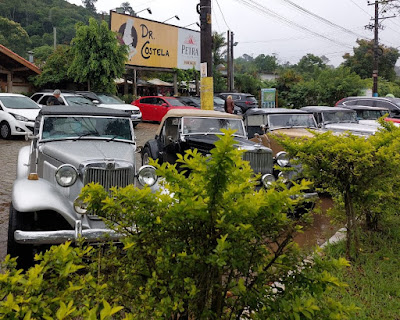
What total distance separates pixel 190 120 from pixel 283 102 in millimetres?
23341

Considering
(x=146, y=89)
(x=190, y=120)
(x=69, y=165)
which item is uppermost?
(x=146, y=89)

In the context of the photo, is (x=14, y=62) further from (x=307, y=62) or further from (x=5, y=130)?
(x=307, y=62)

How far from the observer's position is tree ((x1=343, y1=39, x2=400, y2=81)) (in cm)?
5106

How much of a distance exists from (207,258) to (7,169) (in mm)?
9297

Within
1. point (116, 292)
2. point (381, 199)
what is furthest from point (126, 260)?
point (381, 199)

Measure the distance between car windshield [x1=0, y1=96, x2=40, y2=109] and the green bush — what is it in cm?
1404

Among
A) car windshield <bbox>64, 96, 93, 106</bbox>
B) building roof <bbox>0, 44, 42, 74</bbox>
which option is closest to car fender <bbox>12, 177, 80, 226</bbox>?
car windshield <bbox>64, 96, 93, 106</bbox>

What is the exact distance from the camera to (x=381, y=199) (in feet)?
17.8

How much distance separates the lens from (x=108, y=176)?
515 centimetres

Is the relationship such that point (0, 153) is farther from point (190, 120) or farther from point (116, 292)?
point (116, 292)

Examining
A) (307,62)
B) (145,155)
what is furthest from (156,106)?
(307,62)

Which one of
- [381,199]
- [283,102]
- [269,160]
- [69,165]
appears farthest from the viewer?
[283,102]

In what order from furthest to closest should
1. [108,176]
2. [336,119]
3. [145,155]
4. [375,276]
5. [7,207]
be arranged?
1. [336,119]
2. [145,155]
3. [7,207]
4. [108,176]
5. [375,276]

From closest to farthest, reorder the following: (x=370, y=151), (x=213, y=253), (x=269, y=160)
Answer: (x=213, y=253), (x=370, y=151), (x=269, y=160)
